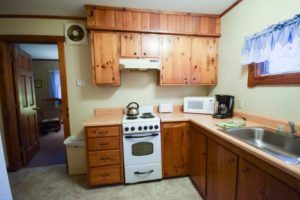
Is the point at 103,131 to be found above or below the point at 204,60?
below

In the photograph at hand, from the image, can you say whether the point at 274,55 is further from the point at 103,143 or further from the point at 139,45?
the point at 103,143

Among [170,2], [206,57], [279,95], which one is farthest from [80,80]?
[279,95]

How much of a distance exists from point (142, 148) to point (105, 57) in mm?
1347

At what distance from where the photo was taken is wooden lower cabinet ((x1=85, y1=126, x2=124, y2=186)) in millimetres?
1960

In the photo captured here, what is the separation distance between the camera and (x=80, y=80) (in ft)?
8.18

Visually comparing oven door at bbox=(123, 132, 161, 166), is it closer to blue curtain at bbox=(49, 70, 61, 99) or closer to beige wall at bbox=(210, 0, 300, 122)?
beige wall at bbox=(210, 0, 300, 122)

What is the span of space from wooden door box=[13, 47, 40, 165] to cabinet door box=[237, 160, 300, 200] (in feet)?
10.4

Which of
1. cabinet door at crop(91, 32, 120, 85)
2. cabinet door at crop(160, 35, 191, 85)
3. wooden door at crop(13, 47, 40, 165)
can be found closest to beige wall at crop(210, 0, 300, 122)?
cabinet door at crop(160, 35, 191, 85)

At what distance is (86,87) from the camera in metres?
2.53

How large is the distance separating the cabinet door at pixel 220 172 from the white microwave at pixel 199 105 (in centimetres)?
82

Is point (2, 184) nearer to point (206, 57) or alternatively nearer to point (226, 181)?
point (226, 181)

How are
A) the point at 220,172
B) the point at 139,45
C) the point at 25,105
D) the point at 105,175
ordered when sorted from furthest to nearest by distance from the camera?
1. the point at 25,105
2. the point at 139,45
3. the point at 105,175
4. the point at 220,172

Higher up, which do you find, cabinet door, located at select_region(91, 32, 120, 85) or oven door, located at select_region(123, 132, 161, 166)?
cabinet door, located at select_region(91, 32, 120, 85)

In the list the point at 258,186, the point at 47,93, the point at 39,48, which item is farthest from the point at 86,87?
the point at 47,93
